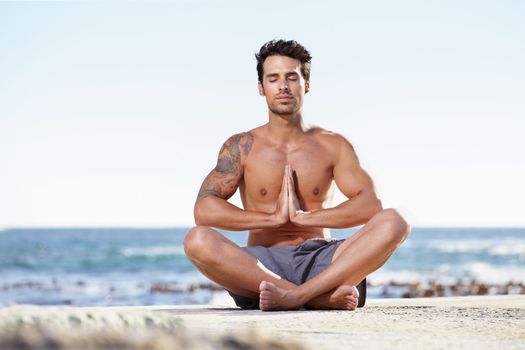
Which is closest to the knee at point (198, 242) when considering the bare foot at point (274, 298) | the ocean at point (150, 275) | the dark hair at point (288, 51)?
the bare foot at point (274, 298)

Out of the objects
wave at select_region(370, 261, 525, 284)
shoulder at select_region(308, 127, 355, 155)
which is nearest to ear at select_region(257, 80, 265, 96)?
shoulder at select_region(308, 127, 355, 155)

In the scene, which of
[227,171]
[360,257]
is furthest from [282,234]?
[360,257]

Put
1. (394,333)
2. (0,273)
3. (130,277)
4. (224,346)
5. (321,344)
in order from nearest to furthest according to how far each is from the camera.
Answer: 1. (224,346)
2. (321,344)
3. (394,333)
4. (130,277)
5. (0,273)

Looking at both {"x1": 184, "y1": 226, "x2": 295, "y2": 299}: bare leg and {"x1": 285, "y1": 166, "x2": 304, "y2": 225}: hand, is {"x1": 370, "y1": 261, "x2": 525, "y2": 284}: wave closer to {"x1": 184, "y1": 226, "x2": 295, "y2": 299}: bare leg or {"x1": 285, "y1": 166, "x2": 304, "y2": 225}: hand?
{"x1": 285, "y1": 166, "x2": 304, "y2": 225}: hand

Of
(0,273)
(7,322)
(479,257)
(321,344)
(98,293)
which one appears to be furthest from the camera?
(479,257)

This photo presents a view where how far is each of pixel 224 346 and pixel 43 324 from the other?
0.80 m

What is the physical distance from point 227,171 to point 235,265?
67cm

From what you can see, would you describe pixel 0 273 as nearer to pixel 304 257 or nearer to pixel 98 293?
pixel 98 293

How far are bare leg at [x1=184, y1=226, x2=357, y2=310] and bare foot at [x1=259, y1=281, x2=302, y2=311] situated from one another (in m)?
0.14

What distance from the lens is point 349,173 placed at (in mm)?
5008

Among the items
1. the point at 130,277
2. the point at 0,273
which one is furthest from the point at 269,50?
the point at 0,273

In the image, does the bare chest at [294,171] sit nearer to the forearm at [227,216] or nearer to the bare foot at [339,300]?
A: the forearm at [227,216]

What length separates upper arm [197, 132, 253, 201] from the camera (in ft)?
16.5

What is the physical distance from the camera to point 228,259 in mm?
4648
